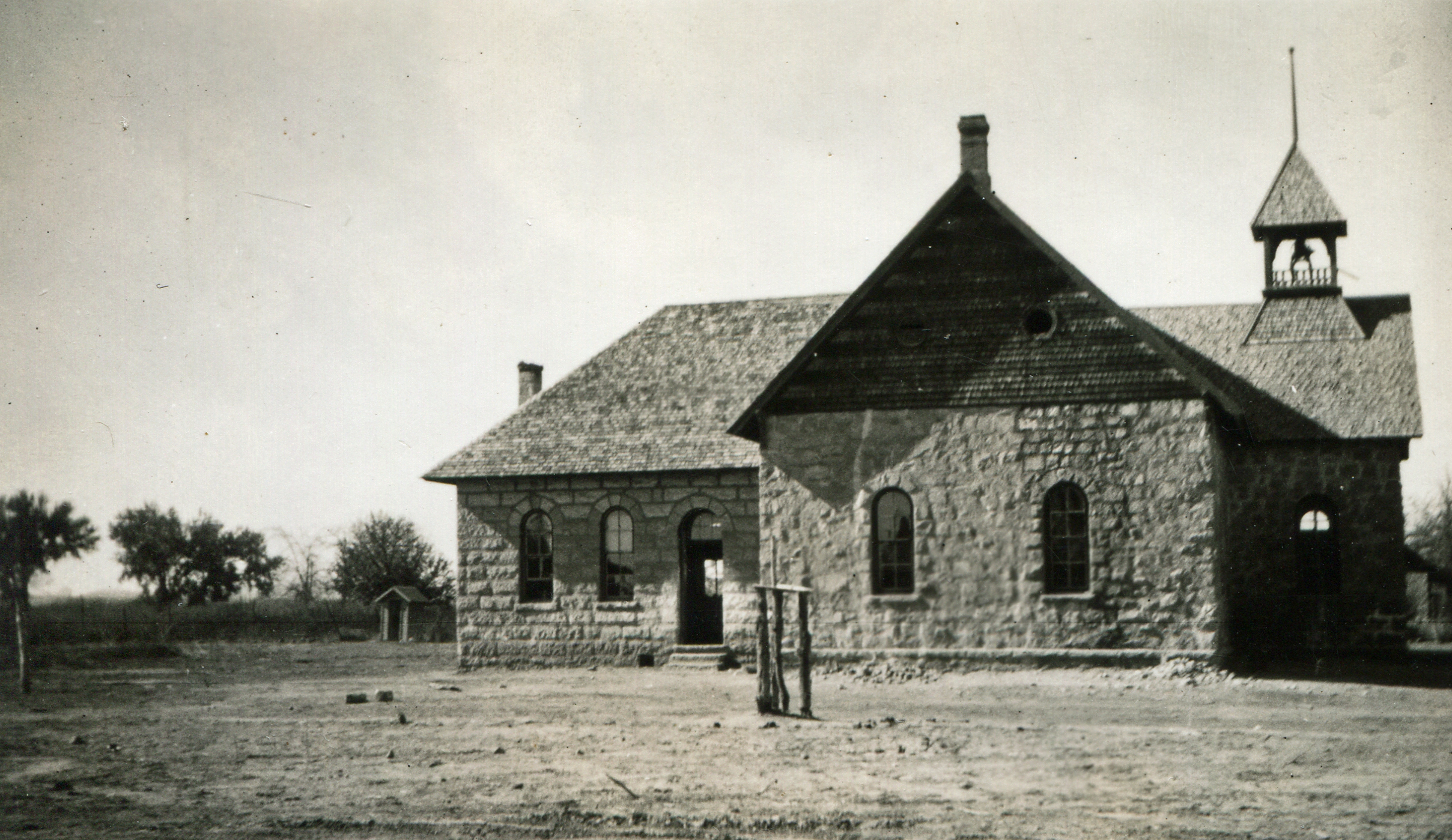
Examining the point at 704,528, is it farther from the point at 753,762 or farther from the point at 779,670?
the point at 753,762

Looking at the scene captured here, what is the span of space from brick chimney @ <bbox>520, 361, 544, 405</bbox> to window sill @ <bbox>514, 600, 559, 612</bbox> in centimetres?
619

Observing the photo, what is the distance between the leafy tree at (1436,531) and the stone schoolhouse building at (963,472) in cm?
2704

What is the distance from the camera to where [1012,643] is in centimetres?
1964

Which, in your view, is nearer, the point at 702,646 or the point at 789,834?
the point at 789,834

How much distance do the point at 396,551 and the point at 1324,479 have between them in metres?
33.2

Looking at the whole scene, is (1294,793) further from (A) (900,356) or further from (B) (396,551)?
(B) (396,551)

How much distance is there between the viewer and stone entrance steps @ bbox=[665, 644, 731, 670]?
76.2ft

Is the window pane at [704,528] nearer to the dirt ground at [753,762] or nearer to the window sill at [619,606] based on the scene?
the window sill at [619,606]

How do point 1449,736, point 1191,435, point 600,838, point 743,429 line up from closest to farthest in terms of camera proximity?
point 600,838 → point 1449,736 → point 1191,435 → point 743,429

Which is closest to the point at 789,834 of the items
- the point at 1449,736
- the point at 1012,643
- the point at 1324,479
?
the point at 1449,736

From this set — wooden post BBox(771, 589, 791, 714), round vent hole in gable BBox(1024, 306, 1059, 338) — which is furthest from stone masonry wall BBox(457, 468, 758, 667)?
wooden post BBox(771, 589, 791, 714)

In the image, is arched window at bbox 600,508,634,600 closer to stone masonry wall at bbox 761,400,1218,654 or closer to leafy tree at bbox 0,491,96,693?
stone masonry wall at bbox 761,400,1218,654

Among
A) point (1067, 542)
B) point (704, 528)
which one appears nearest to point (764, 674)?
point (1067, 542)

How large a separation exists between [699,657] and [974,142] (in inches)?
429
